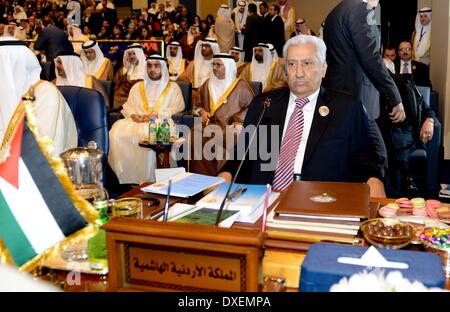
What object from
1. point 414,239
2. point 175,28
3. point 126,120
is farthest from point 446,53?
point 175,28

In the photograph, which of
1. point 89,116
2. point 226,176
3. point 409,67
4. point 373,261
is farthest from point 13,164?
point 409,67

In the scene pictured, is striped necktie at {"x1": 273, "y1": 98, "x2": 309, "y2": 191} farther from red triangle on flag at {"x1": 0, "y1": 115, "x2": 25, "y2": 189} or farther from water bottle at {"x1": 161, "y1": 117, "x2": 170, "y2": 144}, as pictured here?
water bottle at {"x1": 161, "y1": 117, "x2": 170, "y2": 144}

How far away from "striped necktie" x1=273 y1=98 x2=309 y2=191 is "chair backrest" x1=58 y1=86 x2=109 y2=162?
1.30 metres

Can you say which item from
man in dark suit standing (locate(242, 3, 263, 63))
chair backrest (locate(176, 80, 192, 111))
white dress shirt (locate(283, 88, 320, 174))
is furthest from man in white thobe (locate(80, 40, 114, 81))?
white dress shirt (locate(283, 88, 320, 174))

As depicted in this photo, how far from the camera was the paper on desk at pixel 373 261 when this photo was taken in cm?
116

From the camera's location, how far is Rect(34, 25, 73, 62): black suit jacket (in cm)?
1091

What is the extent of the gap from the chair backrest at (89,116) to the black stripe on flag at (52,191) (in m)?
2.21

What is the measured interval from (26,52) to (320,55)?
63.2 inches

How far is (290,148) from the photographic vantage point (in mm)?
2588

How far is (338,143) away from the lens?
2.61 m

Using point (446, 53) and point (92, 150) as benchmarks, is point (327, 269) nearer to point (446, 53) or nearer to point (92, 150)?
point (92, 150)

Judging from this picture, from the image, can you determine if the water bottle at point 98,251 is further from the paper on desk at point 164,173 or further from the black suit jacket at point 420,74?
the black suit jacket at point 420,74

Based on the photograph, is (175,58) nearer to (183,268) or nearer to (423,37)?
(423,37)

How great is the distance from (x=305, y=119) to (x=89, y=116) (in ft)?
4.80
